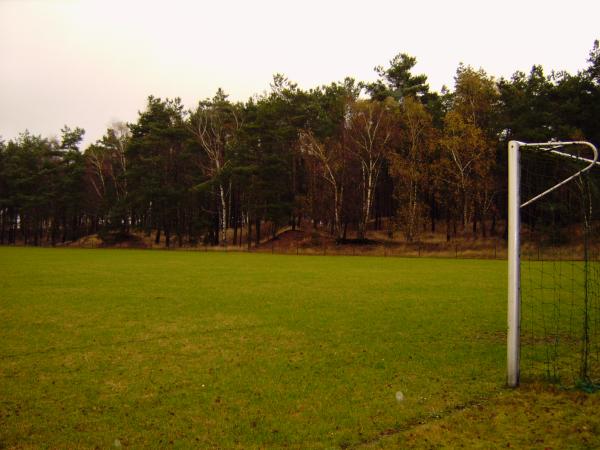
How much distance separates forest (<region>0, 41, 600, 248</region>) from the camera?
39.0m

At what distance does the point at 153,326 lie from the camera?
31.1ft

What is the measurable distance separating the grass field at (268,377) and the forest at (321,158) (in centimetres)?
2888

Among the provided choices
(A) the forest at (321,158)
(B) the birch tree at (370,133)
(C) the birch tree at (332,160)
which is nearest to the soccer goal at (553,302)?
(A) the forest at (321,158)

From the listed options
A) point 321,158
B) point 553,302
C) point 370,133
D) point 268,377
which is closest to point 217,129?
point 321,158

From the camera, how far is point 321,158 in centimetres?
4388

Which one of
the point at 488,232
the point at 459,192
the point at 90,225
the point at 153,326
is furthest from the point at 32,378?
the point at 90,225

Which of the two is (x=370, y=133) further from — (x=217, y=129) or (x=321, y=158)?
(x=217, y=129)

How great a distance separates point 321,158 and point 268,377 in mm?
38673

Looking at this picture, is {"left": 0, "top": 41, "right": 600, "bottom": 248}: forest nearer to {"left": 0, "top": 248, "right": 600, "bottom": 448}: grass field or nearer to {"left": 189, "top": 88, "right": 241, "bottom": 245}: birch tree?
{"left": 189, "top": 88, "right": 241, "bottom": 245}: birch tree

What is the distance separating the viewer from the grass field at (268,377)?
4.43m

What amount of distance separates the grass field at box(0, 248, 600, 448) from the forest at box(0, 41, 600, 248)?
A: 1137 inches

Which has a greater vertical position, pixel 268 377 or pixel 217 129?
pixel 217 129

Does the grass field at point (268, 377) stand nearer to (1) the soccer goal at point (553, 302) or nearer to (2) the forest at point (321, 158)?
(1) the soccer goal at point (553, 302)

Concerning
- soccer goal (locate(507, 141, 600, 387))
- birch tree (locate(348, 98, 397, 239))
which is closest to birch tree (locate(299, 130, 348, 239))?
birch tree (locate(348, 98, 397, 239))
